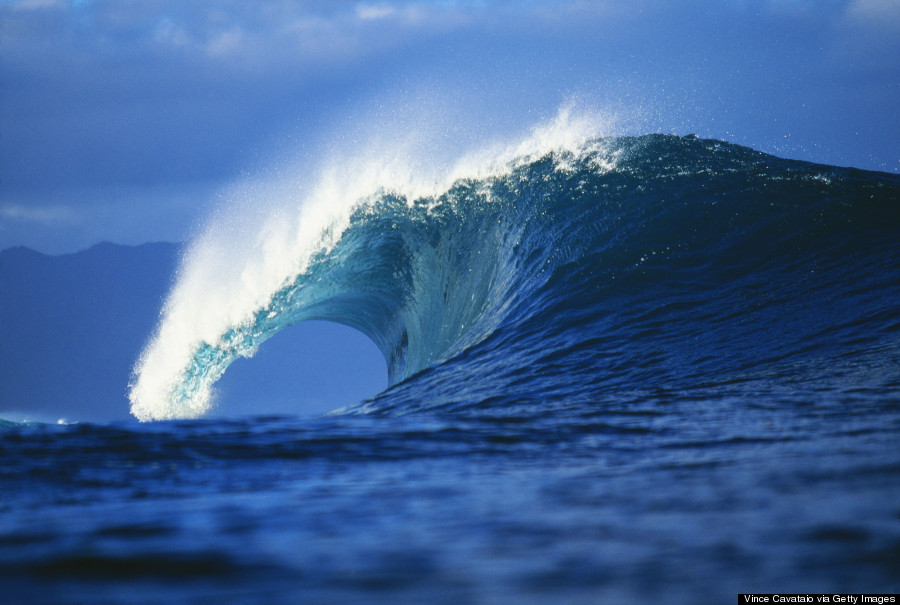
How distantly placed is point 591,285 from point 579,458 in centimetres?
476

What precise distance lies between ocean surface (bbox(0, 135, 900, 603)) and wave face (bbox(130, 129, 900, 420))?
0.13ft

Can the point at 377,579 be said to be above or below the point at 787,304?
below

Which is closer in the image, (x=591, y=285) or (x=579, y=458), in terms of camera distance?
(x=579, y=458)

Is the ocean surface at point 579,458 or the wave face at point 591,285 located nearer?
the ocean surface at point 579,458

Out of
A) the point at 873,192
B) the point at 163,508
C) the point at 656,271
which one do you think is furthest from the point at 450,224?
the point at 163,508

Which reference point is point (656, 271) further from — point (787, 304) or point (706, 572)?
point (706, 572)

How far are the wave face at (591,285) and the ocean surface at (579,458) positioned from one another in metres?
0.04

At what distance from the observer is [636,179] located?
30.6 feet

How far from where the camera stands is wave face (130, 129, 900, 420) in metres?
4.92

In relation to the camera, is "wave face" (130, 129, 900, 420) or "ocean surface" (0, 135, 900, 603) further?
"wave face" (130, 129, 900, 420)

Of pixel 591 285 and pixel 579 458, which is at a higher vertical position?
pixel 591 285

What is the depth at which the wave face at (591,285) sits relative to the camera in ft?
16.1

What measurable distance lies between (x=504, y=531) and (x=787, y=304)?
502 centimetres

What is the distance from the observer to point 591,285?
7066mm
